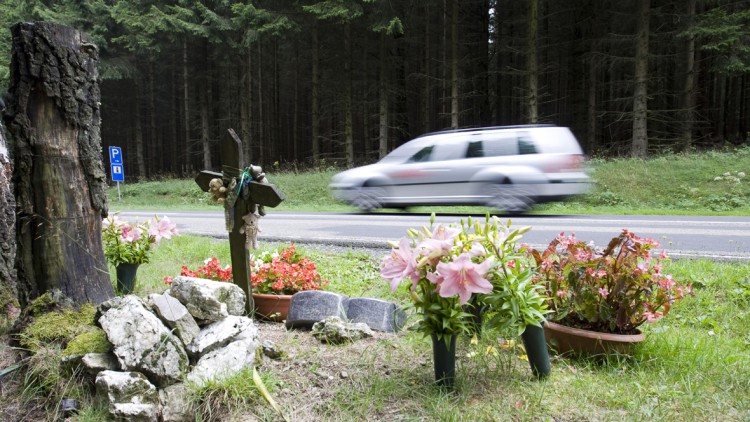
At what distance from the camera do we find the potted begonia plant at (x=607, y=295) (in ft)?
8.34

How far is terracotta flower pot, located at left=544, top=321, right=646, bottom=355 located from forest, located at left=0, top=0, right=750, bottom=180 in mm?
14751

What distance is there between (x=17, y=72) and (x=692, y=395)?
4.15 metres

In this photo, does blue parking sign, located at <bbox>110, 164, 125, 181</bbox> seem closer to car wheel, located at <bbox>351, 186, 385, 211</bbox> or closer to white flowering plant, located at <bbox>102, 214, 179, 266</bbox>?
car wheel, located at <bbox>351, 186, 385, 211</bbox>

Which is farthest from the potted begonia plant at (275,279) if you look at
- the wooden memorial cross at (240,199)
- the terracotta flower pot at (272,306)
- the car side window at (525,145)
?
the car side window at (525,145)

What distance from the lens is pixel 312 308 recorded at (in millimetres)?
3145

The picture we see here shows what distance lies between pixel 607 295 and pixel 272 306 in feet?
7.33

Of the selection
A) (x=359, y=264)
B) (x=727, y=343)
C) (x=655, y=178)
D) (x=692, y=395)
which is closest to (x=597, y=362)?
(x=692, y=395)

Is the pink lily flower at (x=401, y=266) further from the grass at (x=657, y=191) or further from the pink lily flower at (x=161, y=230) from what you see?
the grass at (x=657, y=191)

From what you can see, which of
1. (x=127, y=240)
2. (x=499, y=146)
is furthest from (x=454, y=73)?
(x=127, y=240)

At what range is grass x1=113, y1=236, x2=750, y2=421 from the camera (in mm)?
2064

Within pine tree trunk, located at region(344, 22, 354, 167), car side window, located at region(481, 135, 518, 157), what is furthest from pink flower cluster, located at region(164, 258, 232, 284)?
pine tree trunk, located at region(344, 22, 354, 167)

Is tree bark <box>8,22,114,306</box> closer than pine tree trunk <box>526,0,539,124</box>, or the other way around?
tree bark <box>8,22,114,306</box>

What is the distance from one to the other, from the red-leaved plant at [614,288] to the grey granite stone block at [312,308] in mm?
1351

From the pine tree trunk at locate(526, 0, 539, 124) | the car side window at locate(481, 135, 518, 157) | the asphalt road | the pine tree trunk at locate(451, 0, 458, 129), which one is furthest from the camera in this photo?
the pine tree trunk at locate(451, 0, 458, 129)
